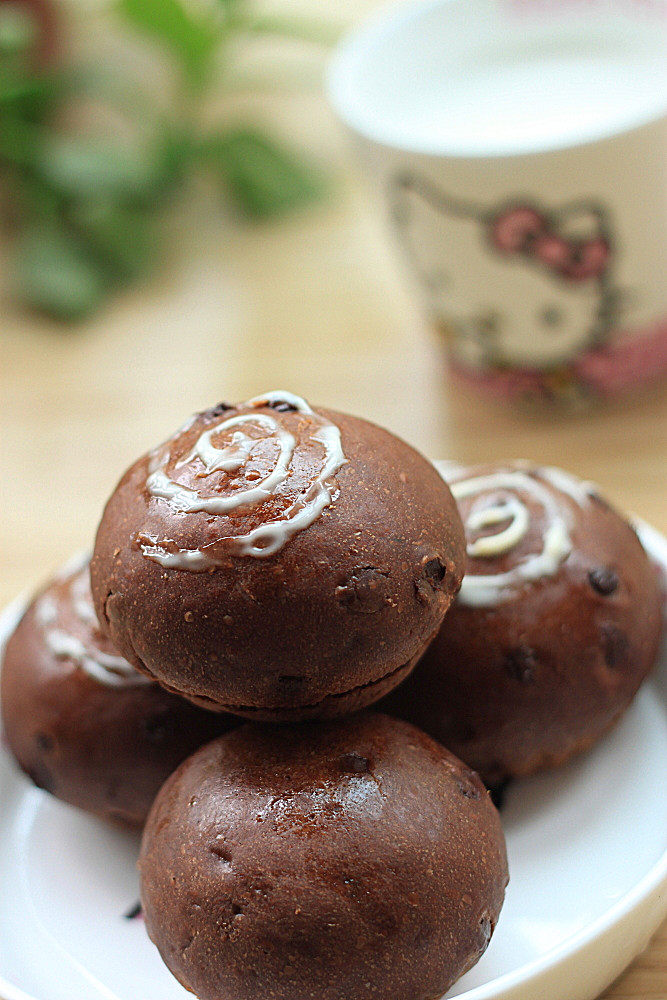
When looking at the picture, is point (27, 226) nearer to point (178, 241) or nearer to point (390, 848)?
point (178, 241)

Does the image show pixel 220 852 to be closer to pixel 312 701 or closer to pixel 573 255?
pixel 312 701

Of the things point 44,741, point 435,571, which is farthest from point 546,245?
point 44,741

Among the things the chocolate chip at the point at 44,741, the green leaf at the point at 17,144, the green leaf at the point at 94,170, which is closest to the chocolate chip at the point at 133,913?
the chocolate chip at the point at 44,741

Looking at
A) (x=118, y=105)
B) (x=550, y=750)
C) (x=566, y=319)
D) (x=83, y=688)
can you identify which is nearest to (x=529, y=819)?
(x=550, y=750)

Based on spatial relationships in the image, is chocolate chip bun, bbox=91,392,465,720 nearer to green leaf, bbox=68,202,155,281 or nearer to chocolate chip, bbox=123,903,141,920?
chocolate chip, bbox=123,903,141,920

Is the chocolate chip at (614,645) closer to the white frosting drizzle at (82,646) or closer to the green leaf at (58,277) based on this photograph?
the white frosting drizzle at (82,646)
